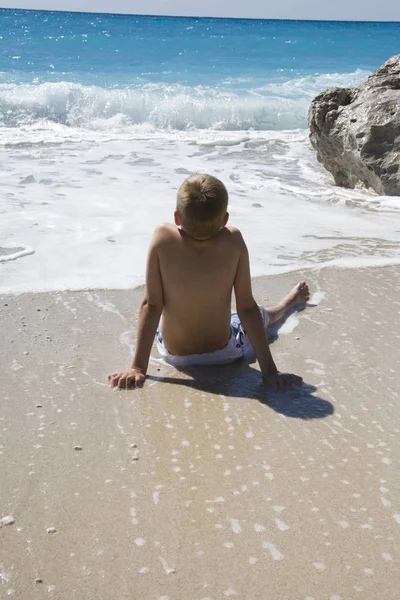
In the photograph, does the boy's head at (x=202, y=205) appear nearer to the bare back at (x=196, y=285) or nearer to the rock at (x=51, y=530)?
the bare back at (x=196, y=285)

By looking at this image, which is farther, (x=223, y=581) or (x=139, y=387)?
(x=139, y=387)

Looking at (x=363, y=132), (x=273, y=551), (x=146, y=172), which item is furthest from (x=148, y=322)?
(x=146, y=172)

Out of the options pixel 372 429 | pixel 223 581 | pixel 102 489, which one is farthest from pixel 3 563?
pixel 372 429

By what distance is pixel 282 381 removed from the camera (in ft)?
9.42

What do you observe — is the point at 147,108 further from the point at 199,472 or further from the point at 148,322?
the point at 199,472

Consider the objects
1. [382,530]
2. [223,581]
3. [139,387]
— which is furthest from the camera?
[139,387]

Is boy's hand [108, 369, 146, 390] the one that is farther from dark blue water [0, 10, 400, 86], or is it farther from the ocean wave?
dark blue water [0, 10, 400, 86]

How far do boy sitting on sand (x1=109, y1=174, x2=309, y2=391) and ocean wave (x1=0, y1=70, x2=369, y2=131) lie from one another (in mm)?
10157

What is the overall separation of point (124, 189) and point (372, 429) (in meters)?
4.74

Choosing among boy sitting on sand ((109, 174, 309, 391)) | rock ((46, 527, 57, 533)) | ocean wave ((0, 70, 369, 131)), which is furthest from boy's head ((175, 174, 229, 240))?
ocean wave ((0, 70, 369, 131))

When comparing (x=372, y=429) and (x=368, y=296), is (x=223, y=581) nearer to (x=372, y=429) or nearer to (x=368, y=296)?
(x=372, y=429)

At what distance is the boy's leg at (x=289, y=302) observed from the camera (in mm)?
3607

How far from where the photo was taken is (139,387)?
2873 mm

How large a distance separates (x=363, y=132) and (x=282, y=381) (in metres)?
4.25
